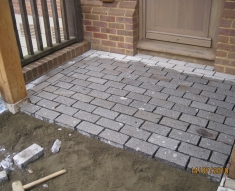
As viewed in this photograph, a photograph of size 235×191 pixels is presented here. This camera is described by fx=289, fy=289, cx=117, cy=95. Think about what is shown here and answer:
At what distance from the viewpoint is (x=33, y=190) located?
2.47m

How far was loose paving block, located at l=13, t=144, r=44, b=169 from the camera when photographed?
2.71m

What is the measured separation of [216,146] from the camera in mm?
2787

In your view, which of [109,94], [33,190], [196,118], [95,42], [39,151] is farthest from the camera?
[95,42]

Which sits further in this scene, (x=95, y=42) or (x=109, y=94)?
(x=95, y=42)

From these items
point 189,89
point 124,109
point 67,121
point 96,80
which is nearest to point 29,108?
point 67,121

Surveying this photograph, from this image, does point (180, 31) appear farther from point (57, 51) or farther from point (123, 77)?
point (57, 51)

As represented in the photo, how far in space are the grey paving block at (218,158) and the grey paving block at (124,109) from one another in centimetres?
105

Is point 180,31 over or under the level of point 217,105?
over

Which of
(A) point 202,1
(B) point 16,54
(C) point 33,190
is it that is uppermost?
(A) point 202,1

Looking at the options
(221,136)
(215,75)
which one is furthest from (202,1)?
(221,136)

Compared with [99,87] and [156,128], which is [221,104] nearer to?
[156,128]

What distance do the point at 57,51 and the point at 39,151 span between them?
2.36 metres

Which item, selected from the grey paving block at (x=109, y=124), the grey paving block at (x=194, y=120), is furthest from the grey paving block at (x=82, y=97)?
the grey paving block at (x=194, y=120)

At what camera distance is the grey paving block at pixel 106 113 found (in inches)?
130
